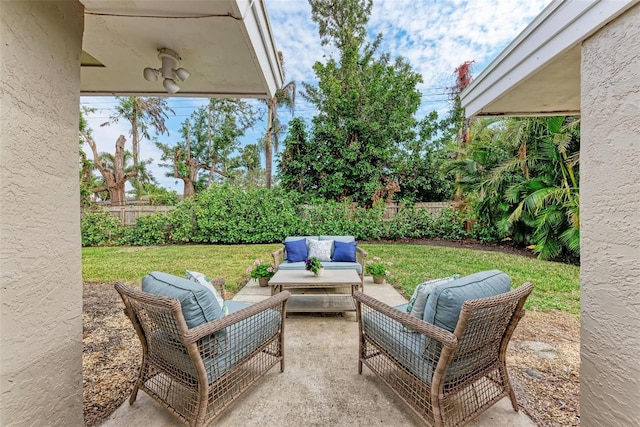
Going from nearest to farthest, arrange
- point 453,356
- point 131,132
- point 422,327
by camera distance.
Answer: point 453,356, point 422,327, point 131,132

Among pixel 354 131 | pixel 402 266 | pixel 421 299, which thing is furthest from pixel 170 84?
pixel 354 131

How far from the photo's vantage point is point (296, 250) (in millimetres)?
4688

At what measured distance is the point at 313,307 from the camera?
3.48 meters

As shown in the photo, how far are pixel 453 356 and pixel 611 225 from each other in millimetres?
1083

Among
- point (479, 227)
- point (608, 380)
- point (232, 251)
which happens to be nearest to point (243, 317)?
point (608, 380)

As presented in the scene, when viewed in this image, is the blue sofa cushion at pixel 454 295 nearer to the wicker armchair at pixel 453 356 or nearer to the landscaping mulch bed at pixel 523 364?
the wicker armchair at pixel 453 356

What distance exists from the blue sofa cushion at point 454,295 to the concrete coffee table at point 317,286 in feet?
5.07

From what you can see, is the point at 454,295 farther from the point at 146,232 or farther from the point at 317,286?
the point at 146,232

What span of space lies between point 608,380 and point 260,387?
85.1 inches

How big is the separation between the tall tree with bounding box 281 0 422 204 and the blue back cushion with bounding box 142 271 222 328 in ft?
28.1

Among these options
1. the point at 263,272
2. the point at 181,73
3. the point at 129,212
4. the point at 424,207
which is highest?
the point at 181,73

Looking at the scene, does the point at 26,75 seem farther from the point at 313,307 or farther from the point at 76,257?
the point at 313,307

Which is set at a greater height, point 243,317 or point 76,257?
point 76,257

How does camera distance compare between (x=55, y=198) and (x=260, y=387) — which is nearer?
(x=55, y=198)
